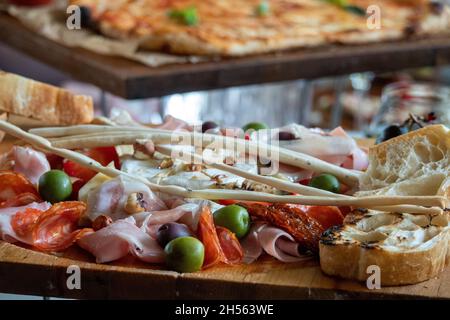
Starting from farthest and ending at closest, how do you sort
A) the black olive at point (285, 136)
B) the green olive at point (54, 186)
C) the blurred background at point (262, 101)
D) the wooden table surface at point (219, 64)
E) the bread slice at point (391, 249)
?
the blurred background at point (262, 101) < the wooden table surface at point (219, 64) < the black olive at point (285, 136) < the green olive at point (54, 186) < the bread slice at point (391, 249)

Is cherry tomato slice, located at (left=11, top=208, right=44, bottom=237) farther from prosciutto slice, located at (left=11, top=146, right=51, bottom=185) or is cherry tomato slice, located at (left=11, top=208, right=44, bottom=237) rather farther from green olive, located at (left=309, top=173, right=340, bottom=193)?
green olive, located at (left=309, top=173, right=340, bottom=193)

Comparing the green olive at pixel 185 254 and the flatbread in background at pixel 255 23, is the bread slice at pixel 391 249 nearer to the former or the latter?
the green olive at pixel 185 254

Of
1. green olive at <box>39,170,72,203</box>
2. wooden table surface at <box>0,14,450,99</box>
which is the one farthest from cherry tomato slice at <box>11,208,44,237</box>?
wooden table surface at <box>0,14,450,99</box>

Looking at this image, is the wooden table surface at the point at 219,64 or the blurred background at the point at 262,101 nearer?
the wooden table surface at the point at 219,64

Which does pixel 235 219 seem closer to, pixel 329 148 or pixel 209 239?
pixel 209 239

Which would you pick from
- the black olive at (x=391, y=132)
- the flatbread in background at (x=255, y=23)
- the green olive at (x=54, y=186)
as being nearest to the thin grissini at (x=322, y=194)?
the green olive at (x=54, y=186)

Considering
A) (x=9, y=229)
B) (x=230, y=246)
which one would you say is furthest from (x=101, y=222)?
(x=230, y=246)

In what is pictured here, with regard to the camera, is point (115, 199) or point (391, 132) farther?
point (391, 132)
